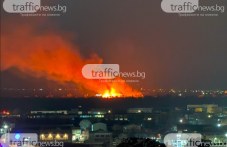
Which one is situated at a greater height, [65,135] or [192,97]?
[192,97]

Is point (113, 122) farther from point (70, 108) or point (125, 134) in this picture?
point (70, 108)

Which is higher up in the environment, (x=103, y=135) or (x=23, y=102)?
(x=23, y=102)

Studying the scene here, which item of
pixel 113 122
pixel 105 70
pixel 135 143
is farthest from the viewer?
pixel 113 122

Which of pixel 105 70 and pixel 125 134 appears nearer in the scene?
pixel 105 70

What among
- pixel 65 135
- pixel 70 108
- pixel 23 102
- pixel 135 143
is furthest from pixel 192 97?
pixel 135 143

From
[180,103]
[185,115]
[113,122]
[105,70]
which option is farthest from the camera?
[180,103]

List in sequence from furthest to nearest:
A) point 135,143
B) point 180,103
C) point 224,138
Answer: point 180,103
point 224,138
point 135,143

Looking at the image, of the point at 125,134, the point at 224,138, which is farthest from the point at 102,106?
the point at 224,138

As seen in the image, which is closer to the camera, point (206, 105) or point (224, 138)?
point (224, 138)

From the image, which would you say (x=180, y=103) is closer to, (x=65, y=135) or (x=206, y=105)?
(x=206, y=105)
